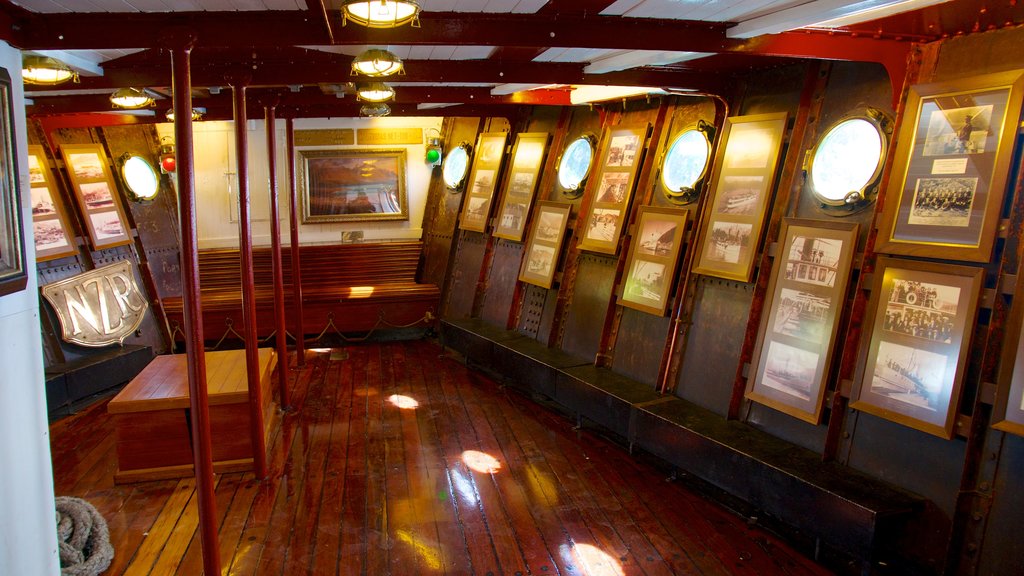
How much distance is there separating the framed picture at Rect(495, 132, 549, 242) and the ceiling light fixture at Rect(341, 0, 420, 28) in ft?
16.0

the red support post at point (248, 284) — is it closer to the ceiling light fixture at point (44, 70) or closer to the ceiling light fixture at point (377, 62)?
the ceiling light fixture at point (44, 70)

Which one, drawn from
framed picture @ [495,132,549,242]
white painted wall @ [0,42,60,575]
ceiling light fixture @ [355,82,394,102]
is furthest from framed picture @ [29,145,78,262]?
white painted wall @ [0,42,60,575]

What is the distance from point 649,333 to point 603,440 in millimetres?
962

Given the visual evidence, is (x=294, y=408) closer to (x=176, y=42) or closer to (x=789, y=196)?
(x=176, y=42)

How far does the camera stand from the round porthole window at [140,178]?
8352mm

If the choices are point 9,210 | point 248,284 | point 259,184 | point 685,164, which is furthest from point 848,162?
point 259,184

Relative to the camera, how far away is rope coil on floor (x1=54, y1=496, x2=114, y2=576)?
375 cm

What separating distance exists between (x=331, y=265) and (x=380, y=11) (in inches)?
273

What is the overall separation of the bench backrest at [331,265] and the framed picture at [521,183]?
6.67 ft

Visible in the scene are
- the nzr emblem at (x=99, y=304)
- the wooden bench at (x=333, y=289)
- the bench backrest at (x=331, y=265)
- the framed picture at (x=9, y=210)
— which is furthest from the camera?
the bench backrest at (x=331, y=265)

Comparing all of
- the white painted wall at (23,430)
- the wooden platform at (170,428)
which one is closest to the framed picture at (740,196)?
the wooden platform at (170,428)

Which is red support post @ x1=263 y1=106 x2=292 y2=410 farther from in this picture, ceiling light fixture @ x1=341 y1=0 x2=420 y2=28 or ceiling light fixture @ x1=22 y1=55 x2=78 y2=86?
ceiling light fixture @ x1=341 y1=0 x2=420 y2=28

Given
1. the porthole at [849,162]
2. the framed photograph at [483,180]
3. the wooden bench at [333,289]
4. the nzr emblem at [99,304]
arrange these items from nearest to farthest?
the porthole at [849,162]
the nzr emblem at [99,304]
the framed photograph at [483,180]
the wooden bench at [333,289]

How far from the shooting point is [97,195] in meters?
7.82
